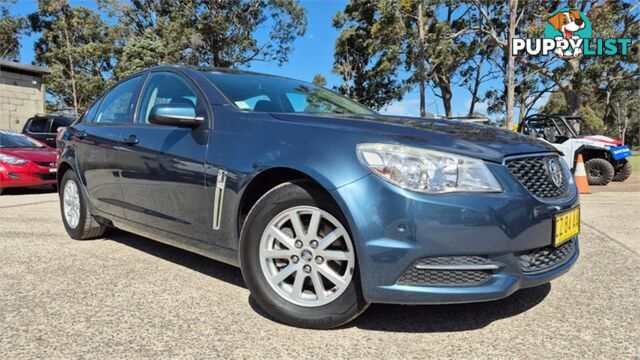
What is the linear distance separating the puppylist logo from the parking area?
65.1ft

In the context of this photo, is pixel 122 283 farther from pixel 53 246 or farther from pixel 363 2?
pixel 363 2

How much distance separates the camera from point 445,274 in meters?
2.34

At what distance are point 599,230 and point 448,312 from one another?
11.2 ft

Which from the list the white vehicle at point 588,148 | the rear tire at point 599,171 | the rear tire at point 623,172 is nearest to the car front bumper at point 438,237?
the white vehicle at point 588,148

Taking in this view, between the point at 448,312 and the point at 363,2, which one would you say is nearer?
the point at 448,312

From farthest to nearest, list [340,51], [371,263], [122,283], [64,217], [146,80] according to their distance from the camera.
Result: [340,51] < [64,217] < [146,80] < [122,283] < [371,263]

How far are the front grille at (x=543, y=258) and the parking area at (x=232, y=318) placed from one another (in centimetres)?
32

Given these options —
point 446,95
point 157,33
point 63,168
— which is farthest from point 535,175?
point 157,33

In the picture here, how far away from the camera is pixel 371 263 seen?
234cm

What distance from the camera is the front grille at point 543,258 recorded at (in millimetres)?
2464

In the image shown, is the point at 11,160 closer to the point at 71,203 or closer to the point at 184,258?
the point at 71,203

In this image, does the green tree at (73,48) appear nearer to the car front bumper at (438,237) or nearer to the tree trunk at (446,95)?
the tree trunk at (446,95)

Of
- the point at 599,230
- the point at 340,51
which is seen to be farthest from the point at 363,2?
the point at 599,230

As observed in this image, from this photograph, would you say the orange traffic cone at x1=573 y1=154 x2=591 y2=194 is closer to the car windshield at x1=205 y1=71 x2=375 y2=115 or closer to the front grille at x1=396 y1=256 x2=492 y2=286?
the car windshield at x1=205 y1=71 x2=375 y2=115
